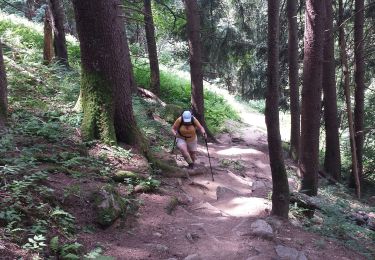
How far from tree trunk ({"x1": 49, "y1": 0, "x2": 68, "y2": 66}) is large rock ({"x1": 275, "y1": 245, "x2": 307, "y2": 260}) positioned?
11782mm

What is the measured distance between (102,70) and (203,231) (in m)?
3.85

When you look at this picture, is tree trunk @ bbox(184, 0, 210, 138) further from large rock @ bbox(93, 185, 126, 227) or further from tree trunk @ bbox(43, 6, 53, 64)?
large rock @ bbox(93, 185, 126, 227)

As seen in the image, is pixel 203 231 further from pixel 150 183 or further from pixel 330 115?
pixel 330 115

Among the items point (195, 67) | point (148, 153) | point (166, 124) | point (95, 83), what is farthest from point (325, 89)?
point (95, 83)

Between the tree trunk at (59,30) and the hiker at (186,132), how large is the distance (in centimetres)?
725

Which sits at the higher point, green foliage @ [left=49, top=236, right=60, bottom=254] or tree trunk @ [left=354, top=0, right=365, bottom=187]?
tree trunk @ [left=354, top=0, right=365, bottom=187]

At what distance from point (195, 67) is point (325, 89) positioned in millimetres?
4545

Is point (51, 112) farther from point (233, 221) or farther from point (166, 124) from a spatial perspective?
point (166, 124)

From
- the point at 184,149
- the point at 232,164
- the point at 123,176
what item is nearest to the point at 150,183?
the point at 123,176

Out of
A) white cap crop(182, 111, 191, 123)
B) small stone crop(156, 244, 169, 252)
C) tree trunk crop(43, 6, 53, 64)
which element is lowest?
small stone crop(156, 244, 169, 252)

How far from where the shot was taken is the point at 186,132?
33.2ft

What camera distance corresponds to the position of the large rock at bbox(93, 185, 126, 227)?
5695 millimetres

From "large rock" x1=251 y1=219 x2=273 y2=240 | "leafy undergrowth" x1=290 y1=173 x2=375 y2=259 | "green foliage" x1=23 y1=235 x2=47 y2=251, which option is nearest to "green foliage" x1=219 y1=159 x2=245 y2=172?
"leafy undergrowth" x1=290 y1=173 x2=375 y2=259

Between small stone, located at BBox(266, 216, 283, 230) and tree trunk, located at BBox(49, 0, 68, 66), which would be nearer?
small stone, located at BBox(266, 216, 283, 230)
